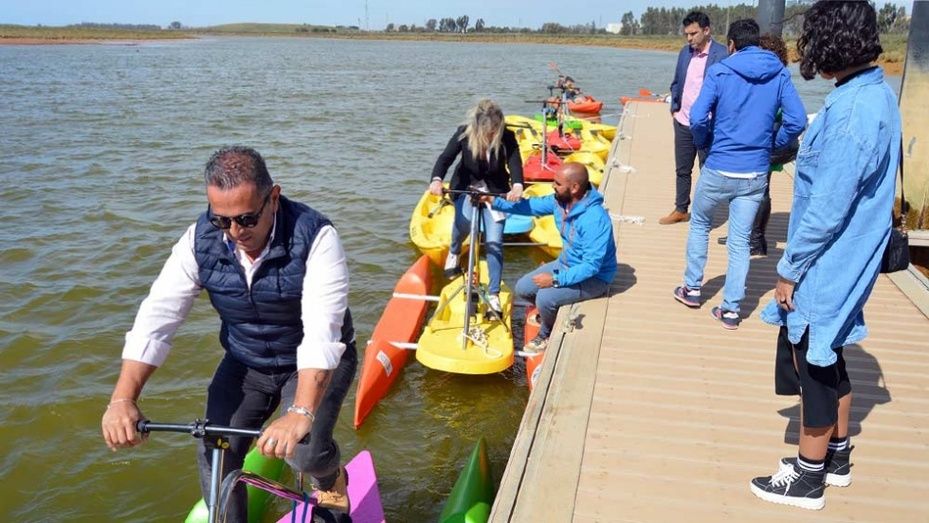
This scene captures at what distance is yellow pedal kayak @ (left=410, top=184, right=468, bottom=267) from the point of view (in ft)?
27.7

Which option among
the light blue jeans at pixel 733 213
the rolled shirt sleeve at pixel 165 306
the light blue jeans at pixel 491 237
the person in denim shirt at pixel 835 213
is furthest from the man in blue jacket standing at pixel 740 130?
the rolled shirt sleeve at pixel 165 306

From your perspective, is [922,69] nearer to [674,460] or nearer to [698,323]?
[698,323]

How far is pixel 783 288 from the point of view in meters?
2.87

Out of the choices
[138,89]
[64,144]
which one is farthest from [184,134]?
[138,89]

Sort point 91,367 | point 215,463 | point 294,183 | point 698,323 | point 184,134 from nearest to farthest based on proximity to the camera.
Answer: point 215,463
point 698,323
point 91,367
point 294,183
point 184,134

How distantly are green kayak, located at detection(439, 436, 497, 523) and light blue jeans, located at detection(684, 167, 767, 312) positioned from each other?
2.04 m

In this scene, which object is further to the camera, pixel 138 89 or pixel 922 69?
pixel 138 89

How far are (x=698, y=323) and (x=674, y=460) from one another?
180 centimetres

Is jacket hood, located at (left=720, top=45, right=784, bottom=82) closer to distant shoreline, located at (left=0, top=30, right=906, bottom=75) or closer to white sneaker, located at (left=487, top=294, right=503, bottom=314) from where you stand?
white sneaker, located at (left=487, top=294, right=503, bottom=314)

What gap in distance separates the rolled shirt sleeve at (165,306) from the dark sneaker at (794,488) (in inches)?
103

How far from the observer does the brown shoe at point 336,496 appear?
11.0 feet

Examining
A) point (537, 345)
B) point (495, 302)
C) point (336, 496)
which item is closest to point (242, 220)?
point (336, 496)

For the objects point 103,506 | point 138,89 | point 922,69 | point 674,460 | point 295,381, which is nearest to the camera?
point 295,381

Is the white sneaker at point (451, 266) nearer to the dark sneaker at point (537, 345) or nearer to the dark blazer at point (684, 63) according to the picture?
the dark sneaker at point (537, 345)
